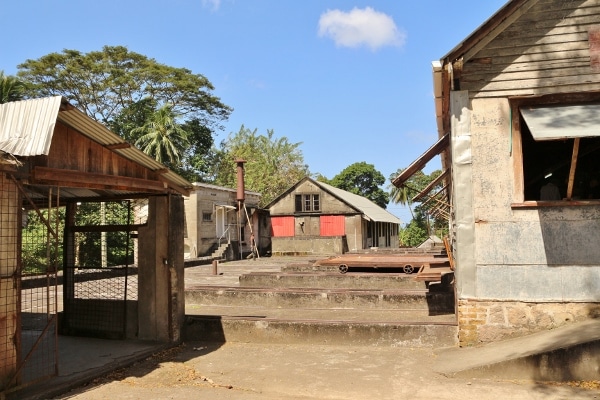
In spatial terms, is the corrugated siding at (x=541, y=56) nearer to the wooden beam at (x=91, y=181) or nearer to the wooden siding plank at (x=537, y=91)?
the wooden siding plank at (x=537, y=91)

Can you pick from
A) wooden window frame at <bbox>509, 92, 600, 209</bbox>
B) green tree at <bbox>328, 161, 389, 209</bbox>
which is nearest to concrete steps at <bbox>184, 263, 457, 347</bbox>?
wooden window frame at <bbox>509, 92, 600, 209</bbox>

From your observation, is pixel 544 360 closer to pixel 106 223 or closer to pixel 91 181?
pixel 91 181

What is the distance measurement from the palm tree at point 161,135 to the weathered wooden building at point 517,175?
29417mm

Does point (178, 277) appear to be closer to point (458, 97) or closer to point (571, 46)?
point (458, 97)

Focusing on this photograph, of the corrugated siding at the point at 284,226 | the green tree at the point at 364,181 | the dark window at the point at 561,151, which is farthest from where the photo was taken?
the green tree at the point at 364,181

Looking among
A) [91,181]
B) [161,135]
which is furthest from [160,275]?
[161,135]

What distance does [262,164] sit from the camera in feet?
169

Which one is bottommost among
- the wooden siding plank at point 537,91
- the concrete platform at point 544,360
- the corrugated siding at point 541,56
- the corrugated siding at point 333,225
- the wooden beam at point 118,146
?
the concrete platform at point 544,360

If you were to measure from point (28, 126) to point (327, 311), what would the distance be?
7116 millimetres

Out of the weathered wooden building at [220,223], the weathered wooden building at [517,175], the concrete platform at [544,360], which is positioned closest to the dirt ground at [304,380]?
the concrete platform at [544,360]

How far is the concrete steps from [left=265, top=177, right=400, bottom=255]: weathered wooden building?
19.3 meters

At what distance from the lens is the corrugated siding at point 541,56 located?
756 cm

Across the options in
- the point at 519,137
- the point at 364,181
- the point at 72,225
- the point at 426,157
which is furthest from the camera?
the point at 364,181

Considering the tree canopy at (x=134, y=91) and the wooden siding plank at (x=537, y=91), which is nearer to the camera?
the wooden siding plank at (x=537, y=91)
